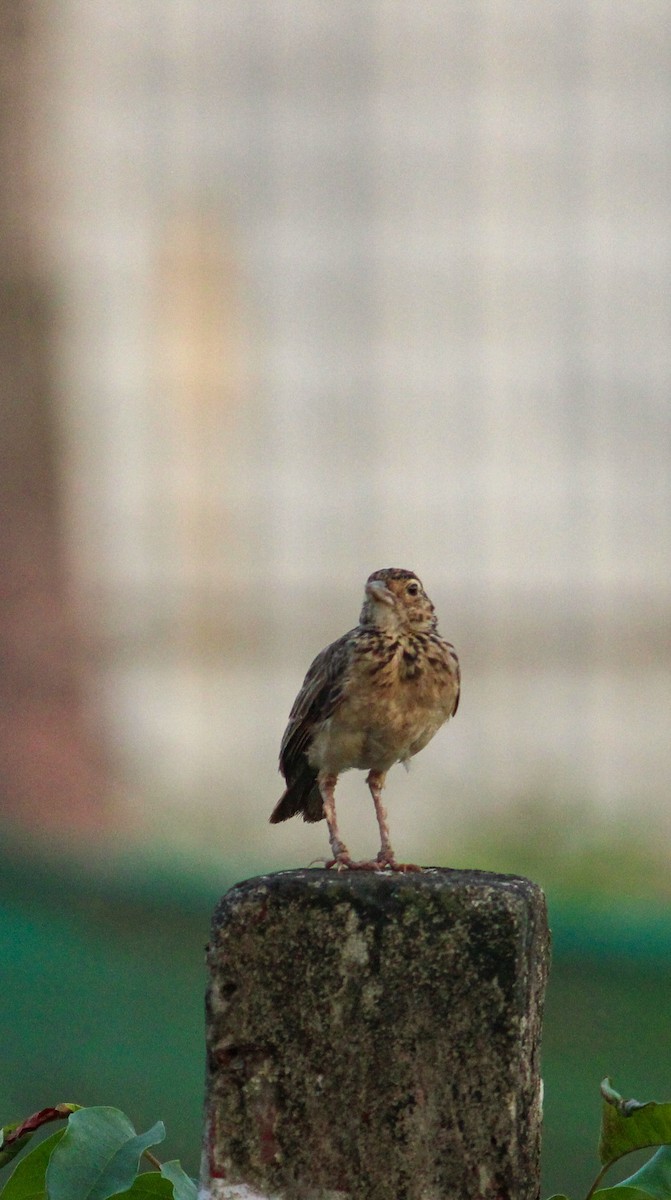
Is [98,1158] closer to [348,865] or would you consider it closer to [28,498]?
[348,865]

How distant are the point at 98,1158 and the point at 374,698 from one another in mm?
1055

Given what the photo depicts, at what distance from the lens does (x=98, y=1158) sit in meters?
2.69

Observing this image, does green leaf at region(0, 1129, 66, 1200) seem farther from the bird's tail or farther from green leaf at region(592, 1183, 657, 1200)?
the bird's tail

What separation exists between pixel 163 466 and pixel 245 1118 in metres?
7.32

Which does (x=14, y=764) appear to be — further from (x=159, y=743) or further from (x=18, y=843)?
(x=18, y=843)

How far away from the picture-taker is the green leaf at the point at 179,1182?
268 cm

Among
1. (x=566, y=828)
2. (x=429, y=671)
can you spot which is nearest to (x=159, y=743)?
(x=566, y=828)

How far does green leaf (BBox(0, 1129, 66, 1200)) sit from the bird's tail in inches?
37.3

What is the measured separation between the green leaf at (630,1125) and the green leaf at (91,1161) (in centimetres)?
61

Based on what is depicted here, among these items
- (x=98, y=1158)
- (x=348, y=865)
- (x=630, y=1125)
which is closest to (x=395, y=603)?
(x=348, y=865)

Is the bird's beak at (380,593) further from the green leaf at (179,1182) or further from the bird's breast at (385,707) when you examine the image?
the green leaf at (179,1182)

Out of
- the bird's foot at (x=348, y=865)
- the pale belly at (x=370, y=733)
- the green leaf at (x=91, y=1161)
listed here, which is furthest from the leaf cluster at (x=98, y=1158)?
the pale belly at (x=370, y=733)

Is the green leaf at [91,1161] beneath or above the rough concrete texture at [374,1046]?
beneath

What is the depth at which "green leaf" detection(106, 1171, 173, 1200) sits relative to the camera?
2.73m
